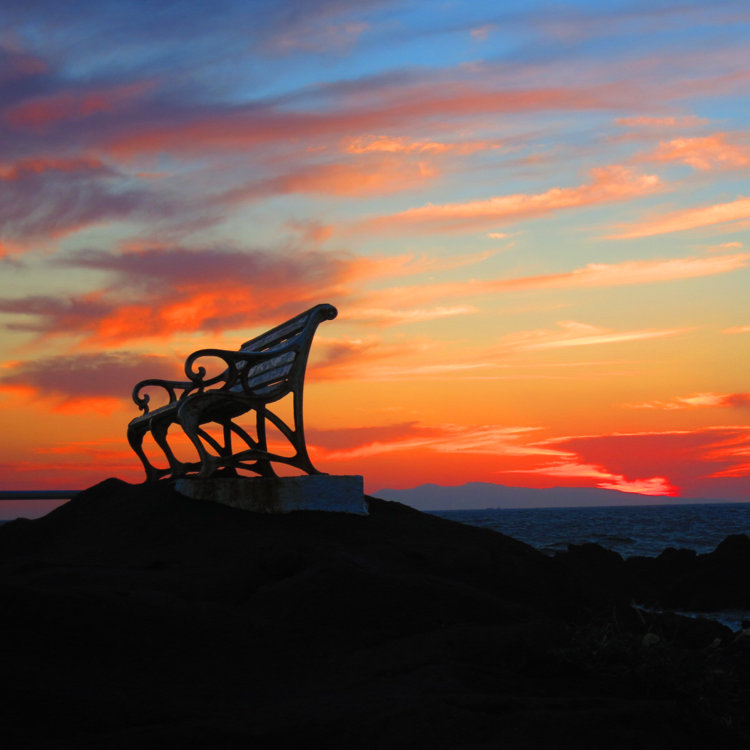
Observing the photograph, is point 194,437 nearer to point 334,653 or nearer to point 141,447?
point 141,447

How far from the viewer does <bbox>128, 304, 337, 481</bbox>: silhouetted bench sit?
6.93 meters

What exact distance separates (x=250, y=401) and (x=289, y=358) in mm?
464

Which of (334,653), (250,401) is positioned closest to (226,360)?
(250,401)

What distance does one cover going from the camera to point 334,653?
4211 mm

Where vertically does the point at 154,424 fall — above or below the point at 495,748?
above

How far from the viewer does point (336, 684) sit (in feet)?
12.3

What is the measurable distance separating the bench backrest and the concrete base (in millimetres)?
760

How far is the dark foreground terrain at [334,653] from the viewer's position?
310 cm

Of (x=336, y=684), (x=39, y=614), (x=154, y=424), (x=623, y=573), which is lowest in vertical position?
(x=623, y=573)

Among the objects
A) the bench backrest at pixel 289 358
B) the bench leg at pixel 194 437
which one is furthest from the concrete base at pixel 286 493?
the bench backrest at pixel 289 358

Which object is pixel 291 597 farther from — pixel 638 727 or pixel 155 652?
pixel 638 727

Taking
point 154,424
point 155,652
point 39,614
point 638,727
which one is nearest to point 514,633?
point 638,727

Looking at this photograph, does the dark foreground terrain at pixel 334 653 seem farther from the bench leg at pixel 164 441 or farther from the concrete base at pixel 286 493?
the bench leg at pixel 164 441

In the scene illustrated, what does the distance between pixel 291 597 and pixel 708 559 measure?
10487mm
